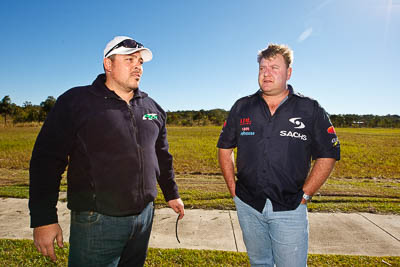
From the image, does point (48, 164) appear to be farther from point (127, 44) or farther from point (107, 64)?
point (127, 44)

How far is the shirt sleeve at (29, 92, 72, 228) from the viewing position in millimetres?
1833

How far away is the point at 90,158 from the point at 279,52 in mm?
1774

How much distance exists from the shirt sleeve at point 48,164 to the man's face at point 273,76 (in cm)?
161

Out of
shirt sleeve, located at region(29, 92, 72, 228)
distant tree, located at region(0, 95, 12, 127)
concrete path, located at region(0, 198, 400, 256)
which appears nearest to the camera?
shirt sleeve, located at region(29, 92, 72, 228)

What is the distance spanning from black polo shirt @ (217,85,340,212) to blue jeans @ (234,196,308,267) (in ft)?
0.21

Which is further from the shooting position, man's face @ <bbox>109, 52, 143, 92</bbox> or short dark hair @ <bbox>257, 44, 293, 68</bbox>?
short dark hair @ <bbox>257, 44, 293, 68</bbox>

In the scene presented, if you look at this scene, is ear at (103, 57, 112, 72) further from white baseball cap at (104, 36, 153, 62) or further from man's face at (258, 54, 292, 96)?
man's face at (258, 54, 292, 96)

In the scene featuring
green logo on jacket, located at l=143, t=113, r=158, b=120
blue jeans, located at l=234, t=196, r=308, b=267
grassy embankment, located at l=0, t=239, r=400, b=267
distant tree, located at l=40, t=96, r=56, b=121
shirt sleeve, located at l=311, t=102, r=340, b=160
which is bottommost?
grassy embankment, located at l=0, t=239, r=400, b=267

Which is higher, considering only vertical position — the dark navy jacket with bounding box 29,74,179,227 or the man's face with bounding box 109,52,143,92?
the man's face with bounding box 109,52,143,92

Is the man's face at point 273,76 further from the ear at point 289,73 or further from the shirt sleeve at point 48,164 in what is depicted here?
the shirt sleeve at point 48,164

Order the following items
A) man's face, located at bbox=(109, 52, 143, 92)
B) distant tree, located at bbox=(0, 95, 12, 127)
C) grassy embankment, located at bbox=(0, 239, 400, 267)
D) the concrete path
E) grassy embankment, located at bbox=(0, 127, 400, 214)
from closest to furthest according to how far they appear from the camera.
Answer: man's face, located at bbox=(109, 52, 143, 92) → grassy embankment, located at bbox=(0, 239, 400, 267) → the concrete path → grassy embankment, located at bbox=(0, 127, 400, 214) → distant tree, located at bbox=(0, 95, 12, 127)

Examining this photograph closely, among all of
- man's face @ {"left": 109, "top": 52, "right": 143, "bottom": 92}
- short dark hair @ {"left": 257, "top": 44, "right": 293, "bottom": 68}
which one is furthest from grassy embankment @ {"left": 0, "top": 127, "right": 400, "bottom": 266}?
short dark hair @ {"left": 257, "top": 44, "right": 293, "bottom": 68}

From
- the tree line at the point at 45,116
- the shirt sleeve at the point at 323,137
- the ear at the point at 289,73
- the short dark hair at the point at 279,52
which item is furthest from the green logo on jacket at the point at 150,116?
the tree line at the point at 45,116

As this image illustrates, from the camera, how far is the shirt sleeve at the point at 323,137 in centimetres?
233
